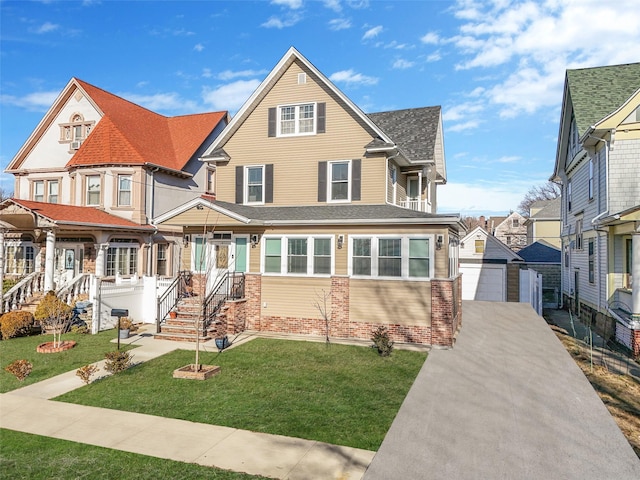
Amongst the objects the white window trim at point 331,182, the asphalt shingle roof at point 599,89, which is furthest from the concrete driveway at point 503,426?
the asphalt shingle roof at point 599,89

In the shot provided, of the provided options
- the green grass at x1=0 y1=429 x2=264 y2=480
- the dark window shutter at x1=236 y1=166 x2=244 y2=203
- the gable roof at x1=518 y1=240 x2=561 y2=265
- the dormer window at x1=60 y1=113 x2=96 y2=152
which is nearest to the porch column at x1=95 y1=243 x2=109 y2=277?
the dark window shutter at x1=236 y1=166 x2=244 y2=203

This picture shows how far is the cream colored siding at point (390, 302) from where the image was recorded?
548 inches

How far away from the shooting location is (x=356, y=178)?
1662 centimetres

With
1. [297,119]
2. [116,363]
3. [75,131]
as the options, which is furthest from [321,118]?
[75,131]

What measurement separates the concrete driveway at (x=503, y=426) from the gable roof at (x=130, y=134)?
702 inches

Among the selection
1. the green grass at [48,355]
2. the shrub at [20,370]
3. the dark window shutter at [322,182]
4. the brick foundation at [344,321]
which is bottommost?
the green grass at [48,355]

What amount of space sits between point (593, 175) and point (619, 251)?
3.60m

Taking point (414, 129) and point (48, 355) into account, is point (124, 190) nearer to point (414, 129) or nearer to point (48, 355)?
point (48, 355)

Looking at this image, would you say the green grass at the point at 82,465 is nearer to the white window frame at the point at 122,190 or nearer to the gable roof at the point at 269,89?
the gable roof at the point at 269,89

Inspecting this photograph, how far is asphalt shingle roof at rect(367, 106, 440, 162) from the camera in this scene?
1845cm

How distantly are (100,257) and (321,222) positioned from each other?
35.1ft

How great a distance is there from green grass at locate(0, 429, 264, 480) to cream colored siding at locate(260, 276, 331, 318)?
9.12 meters

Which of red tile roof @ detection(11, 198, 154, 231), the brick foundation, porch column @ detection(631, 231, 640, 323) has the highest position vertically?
red tile roof @ detection(11, 198, 154, 231)

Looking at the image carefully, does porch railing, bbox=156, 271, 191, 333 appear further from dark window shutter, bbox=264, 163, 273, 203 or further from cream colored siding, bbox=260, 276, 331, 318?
dark window shutter, bbox=264, 163, 273, 203
